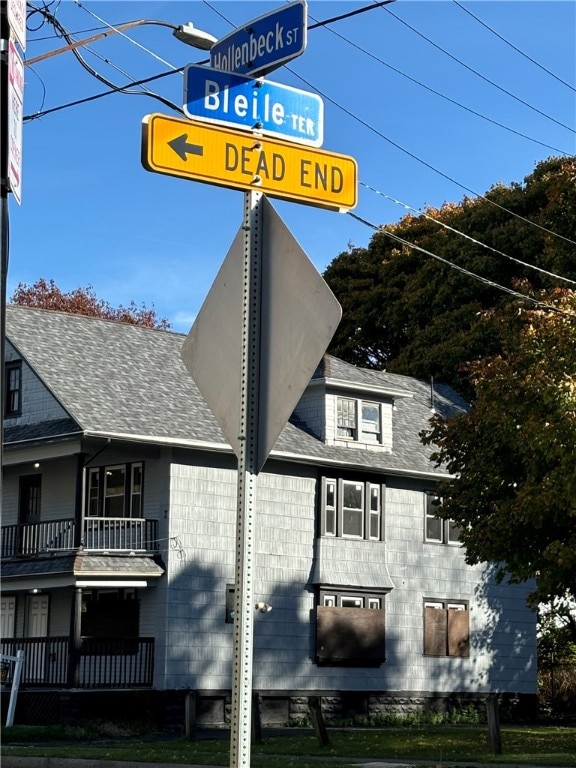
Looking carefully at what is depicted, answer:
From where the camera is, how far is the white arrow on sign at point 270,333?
6098mm

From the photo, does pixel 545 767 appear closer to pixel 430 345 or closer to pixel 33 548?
pixel 33 548

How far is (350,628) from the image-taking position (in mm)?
35938

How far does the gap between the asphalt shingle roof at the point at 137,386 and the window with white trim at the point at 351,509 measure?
761 mm

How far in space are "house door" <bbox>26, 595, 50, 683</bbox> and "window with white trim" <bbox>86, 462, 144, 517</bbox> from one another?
268 cm

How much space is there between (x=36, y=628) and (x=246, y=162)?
30646 mm

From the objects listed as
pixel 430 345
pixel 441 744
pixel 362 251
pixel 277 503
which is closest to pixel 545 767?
pixel 441 744

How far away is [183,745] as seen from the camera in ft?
79.3

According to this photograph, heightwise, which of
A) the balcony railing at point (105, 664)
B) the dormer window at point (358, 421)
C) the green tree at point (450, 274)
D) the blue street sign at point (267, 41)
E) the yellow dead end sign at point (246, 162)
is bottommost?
the balcony railing at point (105, 664)

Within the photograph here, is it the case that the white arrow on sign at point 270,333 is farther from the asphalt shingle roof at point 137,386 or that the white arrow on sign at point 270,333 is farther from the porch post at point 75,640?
the porch post at point 75,640

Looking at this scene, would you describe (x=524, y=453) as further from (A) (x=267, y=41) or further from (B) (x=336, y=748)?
(A) (x=267, y=41)

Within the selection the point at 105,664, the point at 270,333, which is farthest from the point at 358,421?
the point at 270,333

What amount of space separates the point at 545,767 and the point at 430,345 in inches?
1243

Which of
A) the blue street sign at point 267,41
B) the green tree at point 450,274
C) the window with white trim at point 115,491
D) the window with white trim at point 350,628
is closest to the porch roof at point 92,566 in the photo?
the window with white trim at point 115,491

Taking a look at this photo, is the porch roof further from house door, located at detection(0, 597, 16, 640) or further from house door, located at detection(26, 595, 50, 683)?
house door, located at detection(0, 597, 16, 640)
